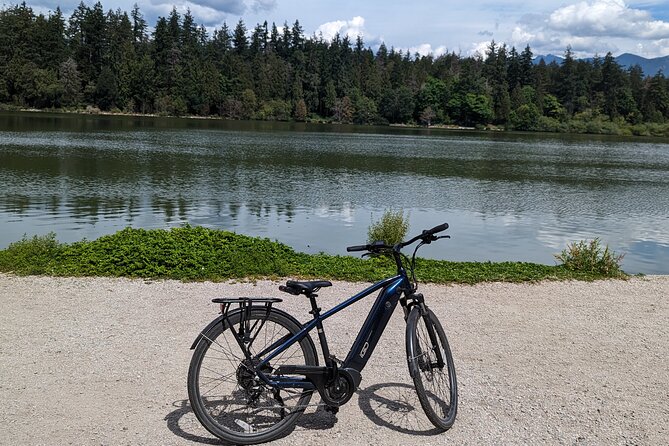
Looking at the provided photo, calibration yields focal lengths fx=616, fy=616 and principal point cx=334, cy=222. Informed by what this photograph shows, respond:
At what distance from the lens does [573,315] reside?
8.24 meters

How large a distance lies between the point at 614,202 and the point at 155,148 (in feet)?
102

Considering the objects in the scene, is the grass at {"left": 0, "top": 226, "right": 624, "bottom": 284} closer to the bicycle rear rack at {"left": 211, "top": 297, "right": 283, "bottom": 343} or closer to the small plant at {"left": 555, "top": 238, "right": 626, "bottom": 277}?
the small plant at {"left": 555, "top": 238, "right": 626, "bottom": 277}

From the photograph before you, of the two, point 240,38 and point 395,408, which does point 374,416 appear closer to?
point 395,408

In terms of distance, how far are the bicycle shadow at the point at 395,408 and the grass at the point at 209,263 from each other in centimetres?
418

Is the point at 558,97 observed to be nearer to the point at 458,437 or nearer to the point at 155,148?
the point at 155,148

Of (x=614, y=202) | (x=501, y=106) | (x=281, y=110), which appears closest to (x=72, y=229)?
(x=614, y=202)

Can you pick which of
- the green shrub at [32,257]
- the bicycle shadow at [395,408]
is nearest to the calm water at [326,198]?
the green shrub at [32,257]

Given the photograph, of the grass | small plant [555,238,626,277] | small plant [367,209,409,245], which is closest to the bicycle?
the grass

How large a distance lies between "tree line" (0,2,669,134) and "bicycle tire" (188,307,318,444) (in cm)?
12216

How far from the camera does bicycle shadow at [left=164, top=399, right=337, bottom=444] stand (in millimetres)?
4465

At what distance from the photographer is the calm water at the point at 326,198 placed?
17.5 m

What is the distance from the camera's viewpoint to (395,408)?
509 cm

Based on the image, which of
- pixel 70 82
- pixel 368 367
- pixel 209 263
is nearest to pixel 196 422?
pixel 368 367

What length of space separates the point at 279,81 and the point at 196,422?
14585cm
